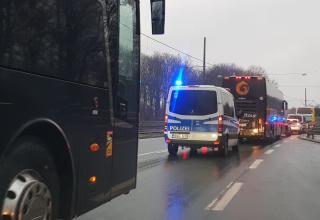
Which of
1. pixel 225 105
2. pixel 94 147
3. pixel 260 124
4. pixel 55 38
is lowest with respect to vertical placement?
pixel 94 147

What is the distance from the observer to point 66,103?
5008mm

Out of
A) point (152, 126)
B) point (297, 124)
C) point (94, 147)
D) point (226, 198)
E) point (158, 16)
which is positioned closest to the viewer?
point (94, 147)

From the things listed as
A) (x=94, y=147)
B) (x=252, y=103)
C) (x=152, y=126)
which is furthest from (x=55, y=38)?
(x=152, y=126)

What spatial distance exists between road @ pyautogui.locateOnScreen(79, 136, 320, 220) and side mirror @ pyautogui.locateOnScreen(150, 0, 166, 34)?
2.64m

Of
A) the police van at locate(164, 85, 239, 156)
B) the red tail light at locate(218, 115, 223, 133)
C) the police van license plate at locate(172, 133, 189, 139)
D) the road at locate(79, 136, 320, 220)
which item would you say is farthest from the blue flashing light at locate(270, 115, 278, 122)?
the road at locate(79, 136, 320, 220)

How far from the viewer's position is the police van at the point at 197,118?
1842cm

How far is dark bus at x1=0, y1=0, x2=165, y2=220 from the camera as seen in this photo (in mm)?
4191

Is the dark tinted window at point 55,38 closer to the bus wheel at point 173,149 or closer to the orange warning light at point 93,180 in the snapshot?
the orange warning light at point 93,180

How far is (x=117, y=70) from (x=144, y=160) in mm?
10975

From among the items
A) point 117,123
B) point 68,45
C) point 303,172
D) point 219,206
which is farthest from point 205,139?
point 68,45

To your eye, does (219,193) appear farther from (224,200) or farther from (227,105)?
(227,105)

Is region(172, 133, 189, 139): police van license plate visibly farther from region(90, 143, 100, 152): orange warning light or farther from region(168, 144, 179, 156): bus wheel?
region(90, 143, 100, 152): orange warning light

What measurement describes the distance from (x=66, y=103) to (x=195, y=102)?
45.1 feet

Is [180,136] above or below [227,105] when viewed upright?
below
